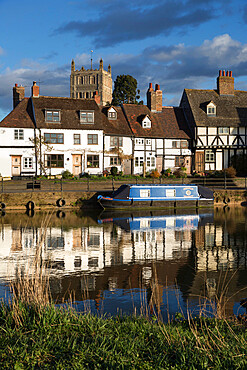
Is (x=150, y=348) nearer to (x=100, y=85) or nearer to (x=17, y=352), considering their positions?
(x=17, y=352)

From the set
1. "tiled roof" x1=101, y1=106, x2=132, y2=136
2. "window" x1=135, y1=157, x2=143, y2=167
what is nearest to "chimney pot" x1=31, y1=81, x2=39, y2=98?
"tiled roof" x1=101, y1=106, x2=132, y2=136

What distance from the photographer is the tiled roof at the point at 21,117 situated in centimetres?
4953

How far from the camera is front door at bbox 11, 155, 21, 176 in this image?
1943 inches

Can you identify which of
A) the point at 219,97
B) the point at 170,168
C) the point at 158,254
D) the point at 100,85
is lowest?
the point at 158,254

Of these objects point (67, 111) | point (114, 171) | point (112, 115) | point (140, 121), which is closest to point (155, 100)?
point (140, 121)

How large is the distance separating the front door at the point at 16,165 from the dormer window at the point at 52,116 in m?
5.78

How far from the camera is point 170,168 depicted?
5556cm

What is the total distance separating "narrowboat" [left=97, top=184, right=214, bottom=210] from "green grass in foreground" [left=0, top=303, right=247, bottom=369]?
29585 mm

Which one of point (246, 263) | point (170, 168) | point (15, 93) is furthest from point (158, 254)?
point (15, 93)

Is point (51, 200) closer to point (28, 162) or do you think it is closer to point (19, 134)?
point (28, 162)

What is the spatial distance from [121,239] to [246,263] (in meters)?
8.67

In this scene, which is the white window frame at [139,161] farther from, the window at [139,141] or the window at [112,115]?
the window at [112,115]

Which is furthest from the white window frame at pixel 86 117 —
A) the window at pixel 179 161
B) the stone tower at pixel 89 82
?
the stone tower at pixel 89 82

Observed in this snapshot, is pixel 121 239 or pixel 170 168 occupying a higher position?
pixel 170 168
